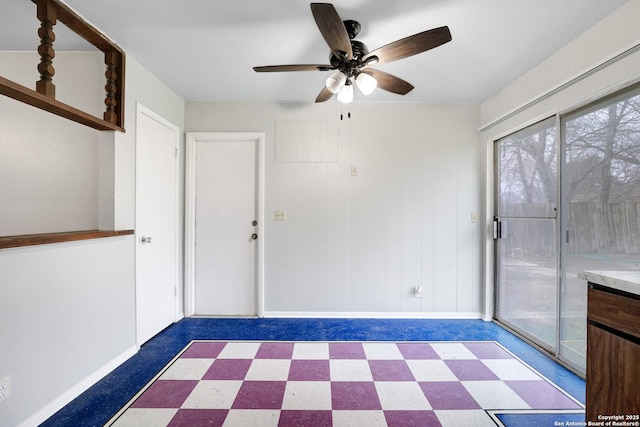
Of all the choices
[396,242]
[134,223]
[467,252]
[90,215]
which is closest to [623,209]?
[467,252]

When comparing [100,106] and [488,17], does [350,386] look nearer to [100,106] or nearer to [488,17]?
[488,17]

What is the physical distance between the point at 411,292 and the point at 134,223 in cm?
275

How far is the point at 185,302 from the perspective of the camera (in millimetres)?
2914

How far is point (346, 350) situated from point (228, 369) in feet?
3.07

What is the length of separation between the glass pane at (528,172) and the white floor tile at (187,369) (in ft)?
9.70

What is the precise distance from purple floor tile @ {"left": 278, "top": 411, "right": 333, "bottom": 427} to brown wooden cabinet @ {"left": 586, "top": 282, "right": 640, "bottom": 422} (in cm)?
118

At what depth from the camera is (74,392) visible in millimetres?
1656

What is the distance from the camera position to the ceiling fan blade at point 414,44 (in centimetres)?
137

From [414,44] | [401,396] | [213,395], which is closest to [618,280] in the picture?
[401,396]

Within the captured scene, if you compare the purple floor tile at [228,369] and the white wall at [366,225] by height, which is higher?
→ the white wall at [366,225]

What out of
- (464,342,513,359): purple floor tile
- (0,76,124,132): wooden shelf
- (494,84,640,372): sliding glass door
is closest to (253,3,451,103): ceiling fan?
(0,76,124,132): wooden shelf

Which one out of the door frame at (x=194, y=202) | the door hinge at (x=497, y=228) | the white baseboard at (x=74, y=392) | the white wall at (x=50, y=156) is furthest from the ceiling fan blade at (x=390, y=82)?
→ the white baseboard at (x=74, y=392)

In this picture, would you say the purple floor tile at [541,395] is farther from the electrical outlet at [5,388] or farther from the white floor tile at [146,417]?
the electrical outlet at [5,388]

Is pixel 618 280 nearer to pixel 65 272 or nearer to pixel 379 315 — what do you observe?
pixel 379 315
